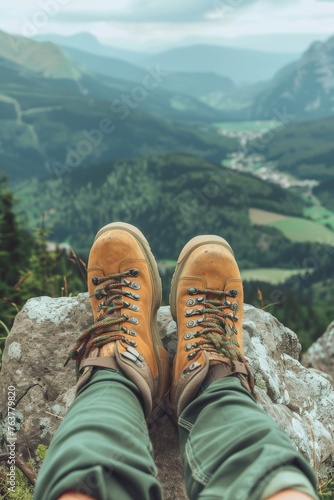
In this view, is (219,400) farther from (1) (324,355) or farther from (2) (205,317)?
(1) (324,355)

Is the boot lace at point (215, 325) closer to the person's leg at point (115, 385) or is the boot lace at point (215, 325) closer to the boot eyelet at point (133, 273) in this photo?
the person's leg at point (115, 385)

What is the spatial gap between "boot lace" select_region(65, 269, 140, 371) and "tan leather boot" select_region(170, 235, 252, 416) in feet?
1.33

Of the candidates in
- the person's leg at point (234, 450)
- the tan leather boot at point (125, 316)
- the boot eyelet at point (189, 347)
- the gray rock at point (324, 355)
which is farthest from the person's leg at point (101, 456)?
the gray rock at point (324, 355)

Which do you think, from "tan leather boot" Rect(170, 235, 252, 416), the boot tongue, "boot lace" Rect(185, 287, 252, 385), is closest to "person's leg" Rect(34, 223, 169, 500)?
the boot tongue

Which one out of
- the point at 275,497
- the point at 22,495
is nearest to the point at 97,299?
the point at 22,495

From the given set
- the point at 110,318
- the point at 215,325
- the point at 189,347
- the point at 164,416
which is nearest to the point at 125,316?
the point at 110,318

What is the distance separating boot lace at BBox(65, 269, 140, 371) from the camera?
3.82 meters

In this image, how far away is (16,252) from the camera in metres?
21.9

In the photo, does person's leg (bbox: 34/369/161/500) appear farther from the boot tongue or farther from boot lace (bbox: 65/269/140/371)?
boot lace (bbox: 65/269/140/371)

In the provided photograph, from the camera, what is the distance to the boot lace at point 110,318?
382 centimetres

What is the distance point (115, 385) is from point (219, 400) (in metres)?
0.67

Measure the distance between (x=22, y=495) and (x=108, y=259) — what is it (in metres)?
2.08

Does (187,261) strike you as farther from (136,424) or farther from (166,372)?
(136,424)

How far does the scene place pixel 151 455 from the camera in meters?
2.77
